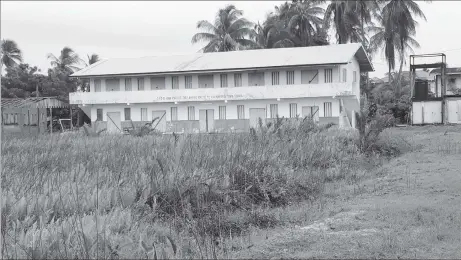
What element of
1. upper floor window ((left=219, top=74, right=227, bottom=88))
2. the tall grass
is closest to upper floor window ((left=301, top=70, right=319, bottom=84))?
upper floor window ((left=219, top=74, right=227, bottom=88))

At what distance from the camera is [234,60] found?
138ft

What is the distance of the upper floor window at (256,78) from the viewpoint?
138 ft

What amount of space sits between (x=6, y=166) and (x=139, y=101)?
3441 centimetres

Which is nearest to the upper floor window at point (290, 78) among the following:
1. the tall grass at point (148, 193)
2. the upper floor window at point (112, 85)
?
the upper floor window at point (112, 85)

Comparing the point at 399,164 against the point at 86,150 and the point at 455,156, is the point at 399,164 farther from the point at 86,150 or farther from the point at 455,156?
the point at 86,150

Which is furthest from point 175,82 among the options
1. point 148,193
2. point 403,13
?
point 148,193

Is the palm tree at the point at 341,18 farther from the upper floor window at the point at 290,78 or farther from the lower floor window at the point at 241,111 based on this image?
the lower floor window at the point at 241,111

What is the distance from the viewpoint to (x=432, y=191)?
880cm

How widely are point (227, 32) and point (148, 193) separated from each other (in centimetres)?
4540

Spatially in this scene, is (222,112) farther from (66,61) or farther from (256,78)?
(66,61)

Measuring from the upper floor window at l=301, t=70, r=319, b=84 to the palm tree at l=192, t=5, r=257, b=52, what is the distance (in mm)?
12244

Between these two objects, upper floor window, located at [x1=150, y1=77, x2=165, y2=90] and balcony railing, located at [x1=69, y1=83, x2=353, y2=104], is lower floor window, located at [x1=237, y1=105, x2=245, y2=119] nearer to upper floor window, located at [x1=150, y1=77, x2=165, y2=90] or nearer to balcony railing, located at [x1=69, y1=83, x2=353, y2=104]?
balcony railing, located at [x1=69, y1=83, x2=353, y2=104]

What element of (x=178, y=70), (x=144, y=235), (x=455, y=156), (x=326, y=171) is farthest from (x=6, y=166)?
(x=178, y=70)

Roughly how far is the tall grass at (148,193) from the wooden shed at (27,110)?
1354 cm
